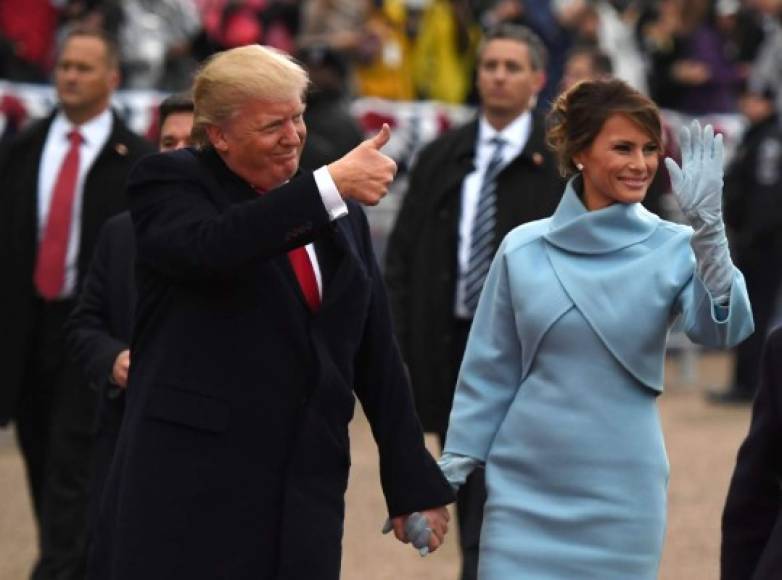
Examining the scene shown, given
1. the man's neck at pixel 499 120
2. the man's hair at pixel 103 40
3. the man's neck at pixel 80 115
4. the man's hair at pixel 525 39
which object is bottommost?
the man's neck at pixel 80 115

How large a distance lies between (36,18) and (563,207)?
9071 mm

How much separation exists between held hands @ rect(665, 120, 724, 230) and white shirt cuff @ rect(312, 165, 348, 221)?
82 cm

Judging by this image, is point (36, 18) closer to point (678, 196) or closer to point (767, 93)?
point (767, 93)

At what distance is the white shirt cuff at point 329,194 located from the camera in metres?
4.61

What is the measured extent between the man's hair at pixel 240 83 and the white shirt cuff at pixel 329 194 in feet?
0.79

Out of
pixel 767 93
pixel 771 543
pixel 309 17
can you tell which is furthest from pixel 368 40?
pixel 771 543

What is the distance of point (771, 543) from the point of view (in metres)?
4.15

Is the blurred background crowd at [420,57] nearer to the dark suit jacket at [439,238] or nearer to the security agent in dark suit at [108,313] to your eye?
the dark suit jacket at [439,238]

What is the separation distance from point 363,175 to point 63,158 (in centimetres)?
343

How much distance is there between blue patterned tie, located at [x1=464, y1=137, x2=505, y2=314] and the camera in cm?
721

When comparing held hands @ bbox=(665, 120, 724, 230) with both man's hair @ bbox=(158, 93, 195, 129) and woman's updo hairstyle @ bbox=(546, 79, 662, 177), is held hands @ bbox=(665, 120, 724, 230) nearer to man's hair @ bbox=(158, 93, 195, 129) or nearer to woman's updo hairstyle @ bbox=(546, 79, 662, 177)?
woman's updo hairstyle @ bbox=(546, 79, 662, 177)

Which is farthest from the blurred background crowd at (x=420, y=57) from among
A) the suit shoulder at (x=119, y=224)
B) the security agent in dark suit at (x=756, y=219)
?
the suit shoulder at (x=119, y=224)

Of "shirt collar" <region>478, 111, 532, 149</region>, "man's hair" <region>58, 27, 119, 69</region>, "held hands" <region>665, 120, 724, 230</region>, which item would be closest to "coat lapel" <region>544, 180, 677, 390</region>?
"held hands" <region>665, 120, 724, 230</region>

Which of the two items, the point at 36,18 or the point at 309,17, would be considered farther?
the point at 309,17
